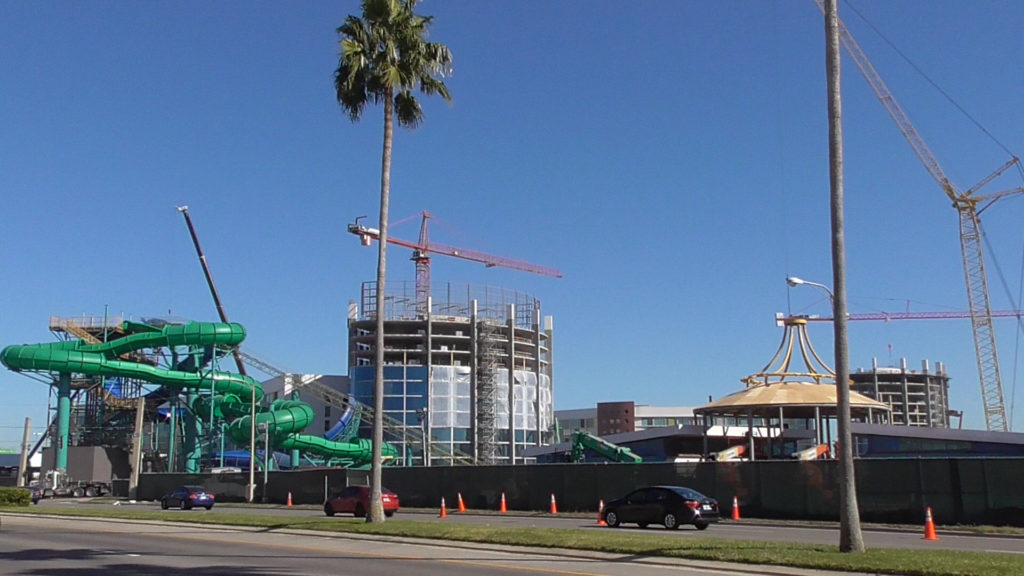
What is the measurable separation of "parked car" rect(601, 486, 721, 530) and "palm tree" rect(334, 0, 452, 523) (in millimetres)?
8519

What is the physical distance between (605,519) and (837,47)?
19846mm

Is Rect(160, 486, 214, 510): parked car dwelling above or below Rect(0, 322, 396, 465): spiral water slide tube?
below

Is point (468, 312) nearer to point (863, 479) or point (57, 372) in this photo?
point (57, 372)

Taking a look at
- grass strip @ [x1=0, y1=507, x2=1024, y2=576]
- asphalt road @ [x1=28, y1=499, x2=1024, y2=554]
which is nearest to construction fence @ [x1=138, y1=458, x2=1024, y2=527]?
asphalt road @ [x1=28, y1=499, x2=1024, y2=554]

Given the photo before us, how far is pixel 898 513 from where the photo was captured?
36.2 metres

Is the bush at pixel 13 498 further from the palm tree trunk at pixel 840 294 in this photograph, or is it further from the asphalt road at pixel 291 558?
the palm tree trunk at pixel 840 294

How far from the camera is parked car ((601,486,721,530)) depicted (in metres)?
32.5

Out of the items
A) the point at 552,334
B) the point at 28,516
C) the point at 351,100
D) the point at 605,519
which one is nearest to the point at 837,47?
the point at 351,100

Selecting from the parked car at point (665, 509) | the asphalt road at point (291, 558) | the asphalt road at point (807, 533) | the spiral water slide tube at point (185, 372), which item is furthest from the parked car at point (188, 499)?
the spiral water slide tube at point (185, 372)

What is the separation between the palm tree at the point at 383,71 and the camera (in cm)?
3148

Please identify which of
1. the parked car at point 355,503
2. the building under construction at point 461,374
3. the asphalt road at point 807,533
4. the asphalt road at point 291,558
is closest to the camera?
the asphalt road at point 291,558

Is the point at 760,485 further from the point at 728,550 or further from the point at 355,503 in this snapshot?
the point at 728,550

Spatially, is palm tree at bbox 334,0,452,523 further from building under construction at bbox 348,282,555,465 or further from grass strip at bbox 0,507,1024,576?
building under construction at bbox 348,282,555,465

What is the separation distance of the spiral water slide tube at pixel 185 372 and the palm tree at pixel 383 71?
178 ft
